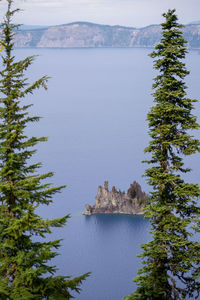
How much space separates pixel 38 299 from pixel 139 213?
6431 centimetres

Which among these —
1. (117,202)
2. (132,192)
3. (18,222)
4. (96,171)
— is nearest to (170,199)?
(18,222)

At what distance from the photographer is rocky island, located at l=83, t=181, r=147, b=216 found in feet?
257

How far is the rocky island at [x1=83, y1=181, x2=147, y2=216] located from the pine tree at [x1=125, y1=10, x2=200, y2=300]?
59.1m

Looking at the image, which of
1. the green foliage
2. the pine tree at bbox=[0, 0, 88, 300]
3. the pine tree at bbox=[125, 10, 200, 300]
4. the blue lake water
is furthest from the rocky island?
the pine tree at bbox=[0, 0, 88, 300]

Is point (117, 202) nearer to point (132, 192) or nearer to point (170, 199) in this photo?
point (132, 192)

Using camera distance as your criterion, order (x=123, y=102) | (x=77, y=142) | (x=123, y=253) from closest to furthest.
Answer: (x=123, y=253)
(x=77, y=142)
(x=123, y=102)

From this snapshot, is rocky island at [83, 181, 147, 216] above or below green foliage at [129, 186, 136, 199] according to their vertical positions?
below

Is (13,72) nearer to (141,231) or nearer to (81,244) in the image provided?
(81,244)

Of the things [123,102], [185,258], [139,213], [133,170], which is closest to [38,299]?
[185,258]

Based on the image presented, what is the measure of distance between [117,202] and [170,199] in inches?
2367

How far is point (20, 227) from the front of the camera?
14656 mm

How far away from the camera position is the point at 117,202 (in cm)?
7894

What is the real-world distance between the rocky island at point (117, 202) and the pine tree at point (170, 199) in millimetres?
59104

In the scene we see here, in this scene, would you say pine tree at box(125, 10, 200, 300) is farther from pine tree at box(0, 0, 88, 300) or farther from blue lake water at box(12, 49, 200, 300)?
blue lake water at box(12, 49, 200, 300)
